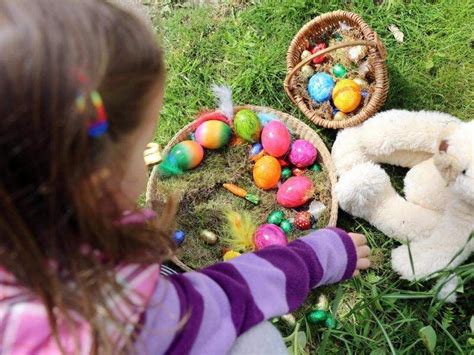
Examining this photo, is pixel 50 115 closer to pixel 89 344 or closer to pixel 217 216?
pixel 89 344

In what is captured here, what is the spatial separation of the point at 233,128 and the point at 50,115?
1178mm

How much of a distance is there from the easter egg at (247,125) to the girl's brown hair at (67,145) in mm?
916

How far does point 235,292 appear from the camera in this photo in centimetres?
115

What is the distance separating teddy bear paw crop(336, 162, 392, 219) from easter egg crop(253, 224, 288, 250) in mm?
198

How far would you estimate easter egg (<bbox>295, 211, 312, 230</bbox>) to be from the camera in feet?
5.68

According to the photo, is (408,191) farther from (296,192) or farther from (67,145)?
(67,145)

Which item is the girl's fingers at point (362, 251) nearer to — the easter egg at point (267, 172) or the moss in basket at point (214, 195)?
the moss in basket at point (214, 195)

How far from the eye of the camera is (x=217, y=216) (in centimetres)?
184

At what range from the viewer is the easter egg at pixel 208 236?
1784mm

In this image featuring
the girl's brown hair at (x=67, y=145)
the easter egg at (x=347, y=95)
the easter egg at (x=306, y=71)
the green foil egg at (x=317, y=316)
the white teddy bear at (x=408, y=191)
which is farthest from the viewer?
the easter egg at (x=306, y=71)

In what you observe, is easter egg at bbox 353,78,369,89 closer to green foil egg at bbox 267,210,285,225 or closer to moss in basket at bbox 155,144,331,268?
moss in basket at bbox 155,144,331,268

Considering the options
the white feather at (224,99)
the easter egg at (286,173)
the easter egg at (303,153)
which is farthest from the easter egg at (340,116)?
the white feather at (224,99)

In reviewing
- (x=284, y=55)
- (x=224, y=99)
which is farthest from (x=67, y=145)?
(x=284, y=55)

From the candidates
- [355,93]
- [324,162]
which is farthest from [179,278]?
[355,93]
